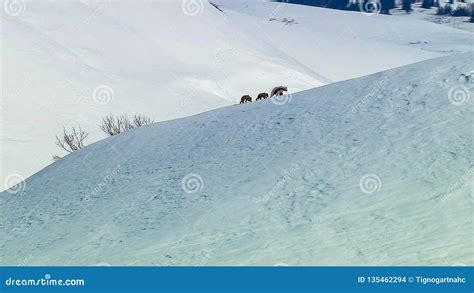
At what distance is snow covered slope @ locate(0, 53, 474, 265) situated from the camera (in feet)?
29.3

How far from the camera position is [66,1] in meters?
58.1

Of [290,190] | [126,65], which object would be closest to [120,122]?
[126,65]

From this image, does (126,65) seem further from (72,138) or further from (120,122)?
(72,138)

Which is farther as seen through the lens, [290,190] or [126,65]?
[126,65]

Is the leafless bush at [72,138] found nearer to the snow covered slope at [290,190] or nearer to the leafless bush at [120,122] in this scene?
the leafless bush at [120,122]

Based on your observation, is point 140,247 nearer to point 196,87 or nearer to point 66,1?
point 196,87

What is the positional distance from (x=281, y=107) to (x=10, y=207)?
5.29 m

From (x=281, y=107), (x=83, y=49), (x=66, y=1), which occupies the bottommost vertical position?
(x=281, y=107)

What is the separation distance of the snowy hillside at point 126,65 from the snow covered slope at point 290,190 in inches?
711

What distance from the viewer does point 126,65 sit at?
51.5 meters

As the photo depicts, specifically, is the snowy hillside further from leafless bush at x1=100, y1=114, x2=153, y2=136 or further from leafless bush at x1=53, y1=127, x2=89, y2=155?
leafless bush at x1=100, y1=114, x2=153, y2=136

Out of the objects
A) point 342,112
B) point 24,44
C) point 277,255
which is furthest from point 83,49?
point 277,255

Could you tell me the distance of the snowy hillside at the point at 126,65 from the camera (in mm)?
37938

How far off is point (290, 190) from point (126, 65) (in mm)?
42363
